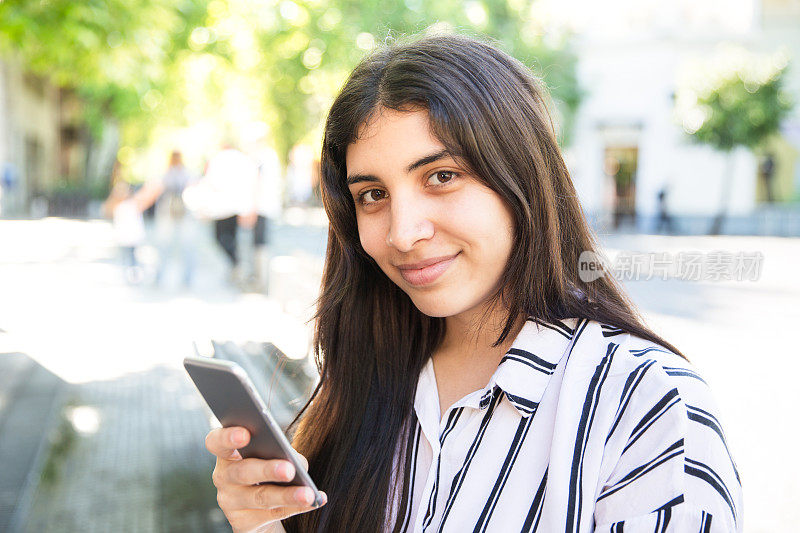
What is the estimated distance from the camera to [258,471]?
4.22ft

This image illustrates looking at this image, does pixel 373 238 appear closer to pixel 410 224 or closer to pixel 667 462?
pixel 410 224

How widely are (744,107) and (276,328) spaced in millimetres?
20010

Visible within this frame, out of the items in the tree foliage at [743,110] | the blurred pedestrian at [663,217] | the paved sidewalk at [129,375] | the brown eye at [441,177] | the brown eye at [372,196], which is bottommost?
the paved sidewalk at [129,375]

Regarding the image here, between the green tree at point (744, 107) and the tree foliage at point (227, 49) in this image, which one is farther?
the green tree at point (744, 107)

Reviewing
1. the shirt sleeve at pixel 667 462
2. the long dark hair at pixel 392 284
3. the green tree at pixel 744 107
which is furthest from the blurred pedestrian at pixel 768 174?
the shirt sleeve at pixel 667 462

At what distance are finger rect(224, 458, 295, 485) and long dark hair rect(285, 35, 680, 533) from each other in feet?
1.13

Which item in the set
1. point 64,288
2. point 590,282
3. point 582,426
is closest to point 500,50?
point 590,282

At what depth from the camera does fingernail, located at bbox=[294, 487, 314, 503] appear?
1.22m

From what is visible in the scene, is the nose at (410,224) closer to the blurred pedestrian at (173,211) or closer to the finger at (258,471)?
the finger at (258,471)

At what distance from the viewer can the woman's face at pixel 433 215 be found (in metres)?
1.44

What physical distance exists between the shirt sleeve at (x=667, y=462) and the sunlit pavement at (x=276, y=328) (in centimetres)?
51

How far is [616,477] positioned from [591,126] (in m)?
31.1

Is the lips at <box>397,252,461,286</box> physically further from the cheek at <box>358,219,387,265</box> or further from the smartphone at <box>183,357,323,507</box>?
the smartphone at <box>183,357,323,507</box>

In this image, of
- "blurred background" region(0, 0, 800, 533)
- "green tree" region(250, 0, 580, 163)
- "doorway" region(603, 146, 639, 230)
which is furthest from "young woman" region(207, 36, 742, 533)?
"doorway" region(603, 146, 639, 230)
